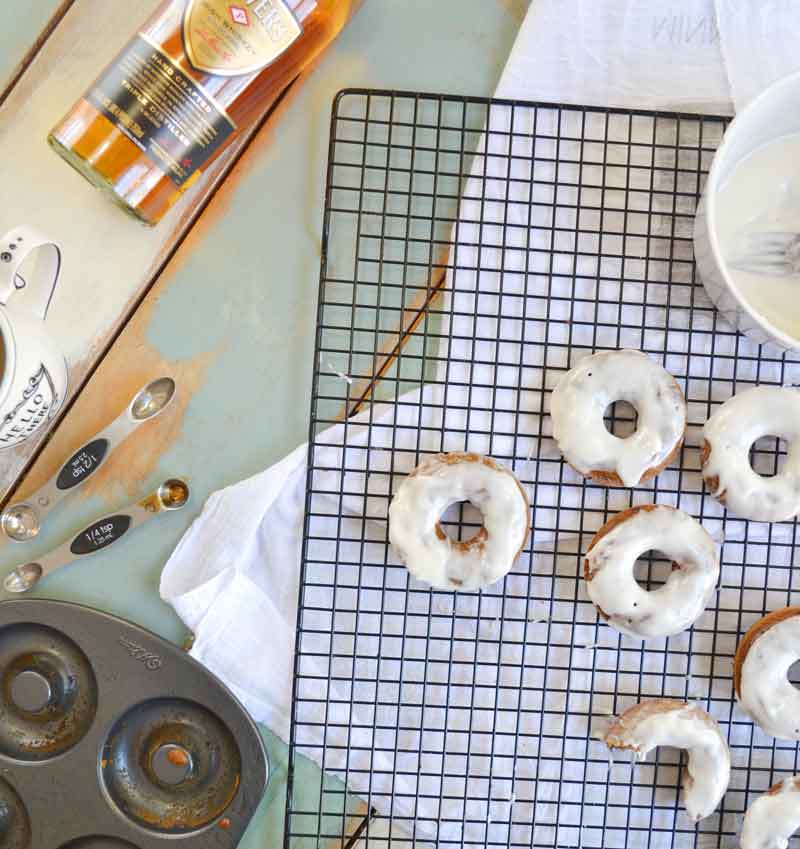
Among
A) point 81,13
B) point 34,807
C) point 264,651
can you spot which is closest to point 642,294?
point 264,651

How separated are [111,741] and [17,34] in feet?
2.26

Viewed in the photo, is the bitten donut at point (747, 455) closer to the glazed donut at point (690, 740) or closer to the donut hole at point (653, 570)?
the donut hole at point (653, 570)

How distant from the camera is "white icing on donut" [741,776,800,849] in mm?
917

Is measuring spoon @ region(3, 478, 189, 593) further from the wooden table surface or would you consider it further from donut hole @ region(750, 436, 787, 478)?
donut hole @ region(750, 436, 787, 478)

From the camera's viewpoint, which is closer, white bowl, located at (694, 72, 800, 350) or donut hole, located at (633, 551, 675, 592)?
white bowl, located at (694, 72, 800, 350)

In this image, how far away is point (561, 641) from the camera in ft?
3.17

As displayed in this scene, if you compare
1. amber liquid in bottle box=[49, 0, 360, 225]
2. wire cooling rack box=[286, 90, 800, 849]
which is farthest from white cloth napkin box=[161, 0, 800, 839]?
amber liquid in bottle box=[49, 0, 360, 225]

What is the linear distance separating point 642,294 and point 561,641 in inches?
13.3

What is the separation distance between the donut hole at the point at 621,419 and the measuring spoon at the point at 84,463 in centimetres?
42

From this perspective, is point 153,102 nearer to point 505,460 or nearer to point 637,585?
point 505,460

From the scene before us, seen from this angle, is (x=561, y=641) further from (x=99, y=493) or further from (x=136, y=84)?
(x=136, y=84)

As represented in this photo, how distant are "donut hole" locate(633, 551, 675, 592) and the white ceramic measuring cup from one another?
565mm

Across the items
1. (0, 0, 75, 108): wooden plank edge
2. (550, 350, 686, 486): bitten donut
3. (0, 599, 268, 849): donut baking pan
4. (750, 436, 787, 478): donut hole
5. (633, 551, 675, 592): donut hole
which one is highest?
(0, 0, 75, 108): wooden plank edge

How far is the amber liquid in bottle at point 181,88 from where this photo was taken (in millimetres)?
873
